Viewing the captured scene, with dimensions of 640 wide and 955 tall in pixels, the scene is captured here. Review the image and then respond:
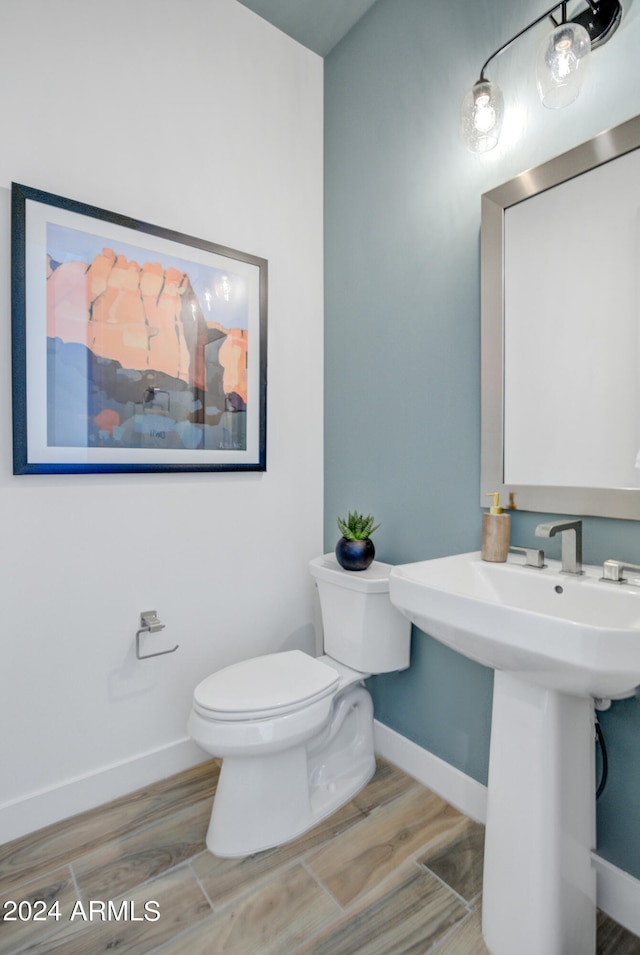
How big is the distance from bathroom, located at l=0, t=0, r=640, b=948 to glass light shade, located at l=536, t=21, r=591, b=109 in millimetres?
91

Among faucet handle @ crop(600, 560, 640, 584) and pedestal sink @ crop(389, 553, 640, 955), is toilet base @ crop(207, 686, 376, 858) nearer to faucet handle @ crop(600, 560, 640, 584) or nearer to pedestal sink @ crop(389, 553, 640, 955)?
pedestal sink @ crop(389, 553, 640, 955)

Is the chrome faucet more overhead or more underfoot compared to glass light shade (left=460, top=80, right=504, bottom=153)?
more underfoot

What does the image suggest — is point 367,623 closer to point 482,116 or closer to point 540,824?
point 540,824

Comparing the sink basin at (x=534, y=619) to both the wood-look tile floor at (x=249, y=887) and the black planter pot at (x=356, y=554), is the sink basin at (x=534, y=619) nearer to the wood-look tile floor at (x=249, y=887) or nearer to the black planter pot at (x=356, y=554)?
the black planter pot at (x=356, y=554)

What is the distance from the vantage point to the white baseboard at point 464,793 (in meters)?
1.18

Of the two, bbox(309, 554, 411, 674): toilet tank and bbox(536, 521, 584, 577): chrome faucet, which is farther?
bbox(309, 554, 411, 674): toilet tank

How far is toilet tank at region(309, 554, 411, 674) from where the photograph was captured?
1668 millimetres

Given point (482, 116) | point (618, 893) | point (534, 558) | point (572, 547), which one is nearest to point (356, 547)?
point (534, 558)

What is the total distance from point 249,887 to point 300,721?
420 millimetres

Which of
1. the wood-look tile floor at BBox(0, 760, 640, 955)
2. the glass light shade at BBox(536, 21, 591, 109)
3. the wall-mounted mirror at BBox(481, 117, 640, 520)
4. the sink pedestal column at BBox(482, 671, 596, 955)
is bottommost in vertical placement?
the wood-look tile floor at BBox(0, 760, 640, 955)

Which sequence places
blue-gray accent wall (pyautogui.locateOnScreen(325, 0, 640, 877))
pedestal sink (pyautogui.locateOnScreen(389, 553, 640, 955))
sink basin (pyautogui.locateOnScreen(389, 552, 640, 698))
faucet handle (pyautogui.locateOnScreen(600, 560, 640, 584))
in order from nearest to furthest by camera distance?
sink basin (pyautogui.locateOnScreen(389, 552, 640, 698)), pedestal sink (pyautogui.locateOnScreen(389, 553, 640, 955)), faucet handle (pyautogui.locateOnScreen(600, 560, 640, 584)), blue-gray accent wall (pyautogui.locateOnScreen(325, 0, 640, 877))

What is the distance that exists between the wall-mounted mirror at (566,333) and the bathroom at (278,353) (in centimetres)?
8

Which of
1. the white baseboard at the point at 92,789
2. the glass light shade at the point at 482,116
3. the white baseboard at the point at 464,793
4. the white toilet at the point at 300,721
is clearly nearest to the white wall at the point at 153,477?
the white baseboard at the point at 92,789

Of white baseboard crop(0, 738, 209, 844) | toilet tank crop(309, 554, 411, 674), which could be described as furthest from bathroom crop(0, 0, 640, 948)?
toilet tank crop(309, 554, 411, 674)
